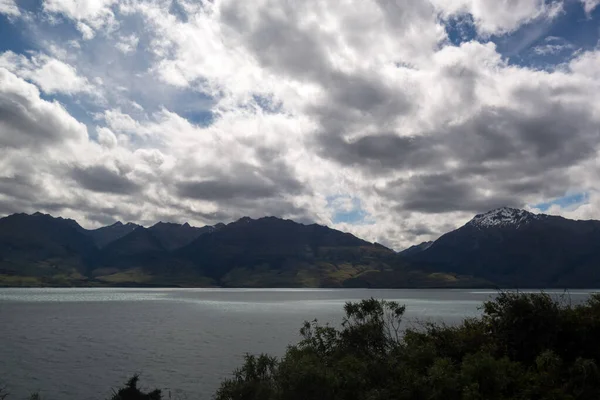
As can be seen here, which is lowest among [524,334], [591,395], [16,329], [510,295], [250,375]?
[16,329]

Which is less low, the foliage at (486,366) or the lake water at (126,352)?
the foliage at (486,366)

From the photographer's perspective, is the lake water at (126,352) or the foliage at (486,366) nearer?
the foliage at (486,366)

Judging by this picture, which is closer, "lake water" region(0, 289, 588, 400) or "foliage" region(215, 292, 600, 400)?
"foliage" region(215, 292, 600, 400)

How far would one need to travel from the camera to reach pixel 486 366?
26.6 metres

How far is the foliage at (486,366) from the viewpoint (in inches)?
1037

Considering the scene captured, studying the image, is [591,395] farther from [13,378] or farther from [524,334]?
[13,378]

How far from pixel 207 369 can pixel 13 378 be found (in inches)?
1370

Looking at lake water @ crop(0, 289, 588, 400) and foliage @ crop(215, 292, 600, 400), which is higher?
foliage @ crop(215, 292, 600, 400)

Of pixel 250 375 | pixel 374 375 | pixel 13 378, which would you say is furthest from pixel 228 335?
pixel 374 375

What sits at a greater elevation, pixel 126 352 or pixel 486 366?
pixel 486 366

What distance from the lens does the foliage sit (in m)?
26.3

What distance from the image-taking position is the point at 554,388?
2667cm

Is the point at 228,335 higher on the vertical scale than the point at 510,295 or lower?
lower

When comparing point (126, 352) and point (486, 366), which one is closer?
point (486, 366)
